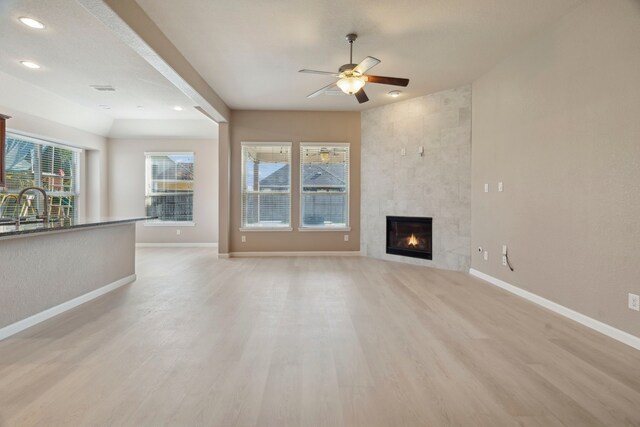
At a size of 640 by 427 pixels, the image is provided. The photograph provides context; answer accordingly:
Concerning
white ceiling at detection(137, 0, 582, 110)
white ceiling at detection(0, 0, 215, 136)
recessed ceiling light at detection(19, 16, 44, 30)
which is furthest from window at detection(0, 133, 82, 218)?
white ceiling at detection(137, 0, 582, 110)

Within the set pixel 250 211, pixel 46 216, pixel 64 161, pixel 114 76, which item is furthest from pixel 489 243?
pixel 64 161

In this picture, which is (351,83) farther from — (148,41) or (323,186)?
(323,186)

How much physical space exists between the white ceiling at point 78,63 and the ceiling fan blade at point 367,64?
2.74 metres

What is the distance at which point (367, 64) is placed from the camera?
3395 mm

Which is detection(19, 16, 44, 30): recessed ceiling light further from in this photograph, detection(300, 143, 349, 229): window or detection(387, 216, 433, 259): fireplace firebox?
detection(387, 216, 433, 259): fireplace firebox

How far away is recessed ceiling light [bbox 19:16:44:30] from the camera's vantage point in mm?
3555

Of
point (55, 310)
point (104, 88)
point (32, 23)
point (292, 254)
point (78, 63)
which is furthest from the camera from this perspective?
point (292, 254)

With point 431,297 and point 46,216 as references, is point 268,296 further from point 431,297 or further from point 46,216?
point 46,216

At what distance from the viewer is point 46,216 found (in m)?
3.55

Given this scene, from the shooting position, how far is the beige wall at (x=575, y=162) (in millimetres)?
2711

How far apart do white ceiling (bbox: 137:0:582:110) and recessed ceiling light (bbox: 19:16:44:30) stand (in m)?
1.31

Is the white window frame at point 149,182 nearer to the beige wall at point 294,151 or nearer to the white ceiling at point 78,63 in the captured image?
the white ceiling at point 78,63

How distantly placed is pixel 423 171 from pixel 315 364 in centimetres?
446

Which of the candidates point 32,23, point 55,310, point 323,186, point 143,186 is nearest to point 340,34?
point 32,23
